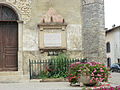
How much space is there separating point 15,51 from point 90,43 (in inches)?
176

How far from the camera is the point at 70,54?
15.0 m

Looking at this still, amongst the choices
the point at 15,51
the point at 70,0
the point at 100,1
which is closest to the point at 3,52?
the point at 15,51

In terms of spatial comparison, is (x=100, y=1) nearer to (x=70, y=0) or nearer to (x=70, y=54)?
(x=70, y=0)

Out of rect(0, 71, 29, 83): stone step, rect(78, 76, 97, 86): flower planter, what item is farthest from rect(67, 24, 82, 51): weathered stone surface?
rect(78, 76, 97, 86): flower planter

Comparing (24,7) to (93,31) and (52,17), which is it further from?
(93,31)

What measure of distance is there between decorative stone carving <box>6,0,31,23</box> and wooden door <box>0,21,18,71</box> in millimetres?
748

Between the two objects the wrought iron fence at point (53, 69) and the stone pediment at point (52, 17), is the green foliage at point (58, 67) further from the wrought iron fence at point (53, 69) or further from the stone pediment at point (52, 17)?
the stone pediment at point (52, 17)

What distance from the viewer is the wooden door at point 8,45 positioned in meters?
15.0

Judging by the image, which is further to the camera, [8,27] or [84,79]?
[8,27]

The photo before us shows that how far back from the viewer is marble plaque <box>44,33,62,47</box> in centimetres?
1469

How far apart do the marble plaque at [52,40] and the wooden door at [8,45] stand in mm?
1849

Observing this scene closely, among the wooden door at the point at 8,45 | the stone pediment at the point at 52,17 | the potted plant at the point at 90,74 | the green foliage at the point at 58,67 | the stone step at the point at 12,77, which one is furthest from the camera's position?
the wooden door at the point at 8,45

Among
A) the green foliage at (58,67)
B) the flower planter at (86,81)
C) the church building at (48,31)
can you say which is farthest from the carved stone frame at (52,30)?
the flower planter at (86,81)

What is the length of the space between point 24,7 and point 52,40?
257cm
